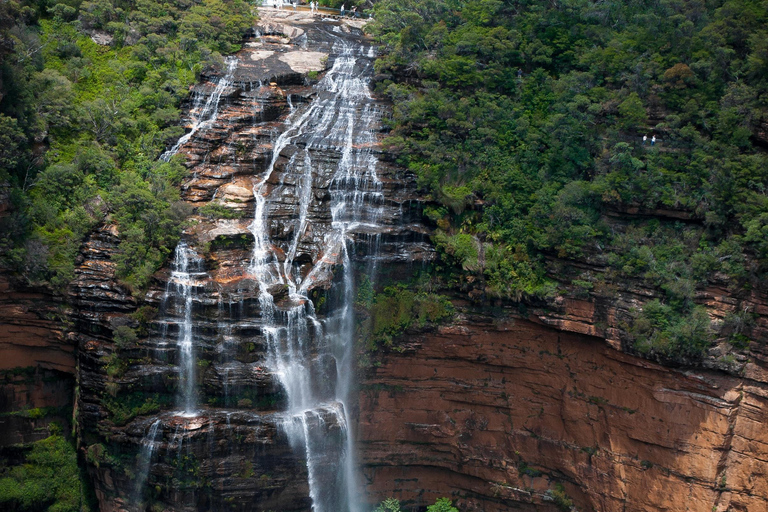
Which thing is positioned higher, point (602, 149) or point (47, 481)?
point (602, 149)

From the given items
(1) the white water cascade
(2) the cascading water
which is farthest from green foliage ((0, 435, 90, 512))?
(1) the white water cascade

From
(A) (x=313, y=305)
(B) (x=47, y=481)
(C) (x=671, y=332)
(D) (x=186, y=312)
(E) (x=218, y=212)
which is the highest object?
(E) (x=218, y=212)

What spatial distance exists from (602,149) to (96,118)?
21373 mm

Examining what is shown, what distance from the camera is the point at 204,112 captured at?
29.7m

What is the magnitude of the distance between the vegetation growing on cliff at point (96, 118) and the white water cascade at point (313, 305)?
4328mm

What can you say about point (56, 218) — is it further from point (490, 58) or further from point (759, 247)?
point (759, 247)

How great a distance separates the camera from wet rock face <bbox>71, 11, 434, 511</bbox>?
21656 millimetres

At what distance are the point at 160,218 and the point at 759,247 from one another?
2092cm

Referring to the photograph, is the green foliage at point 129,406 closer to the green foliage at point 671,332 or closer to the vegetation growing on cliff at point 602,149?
the vegetation growing on cliff at point 602,149

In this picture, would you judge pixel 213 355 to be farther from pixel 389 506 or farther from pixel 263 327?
pixel 389 506

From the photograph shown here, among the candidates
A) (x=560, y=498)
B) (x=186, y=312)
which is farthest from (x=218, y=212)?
(x=560, y=498)

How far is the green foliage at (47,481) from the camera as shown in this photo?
2327cm

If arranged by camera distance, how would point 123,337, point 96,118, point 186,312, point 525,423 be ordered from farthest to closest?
point 96,118 → point 525,423 → point 186,312 → point 123,337

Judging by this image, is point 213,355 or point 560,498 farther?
point 560,498
